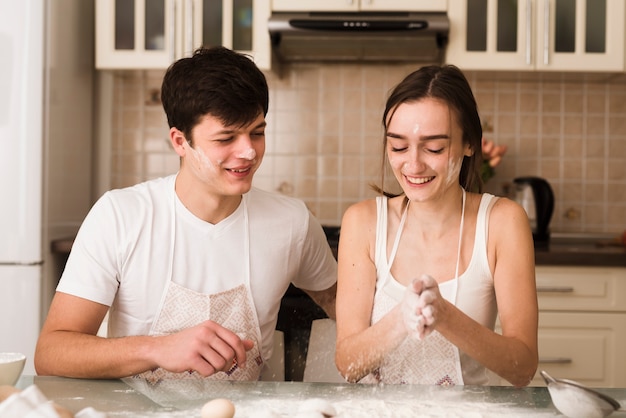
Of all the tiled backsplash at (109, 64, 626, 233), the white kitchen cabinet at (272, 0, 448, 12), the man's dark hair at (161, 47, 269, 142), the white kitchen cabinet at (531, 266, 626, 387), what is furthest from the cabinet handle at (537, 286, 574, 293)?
the man's dark hair at (161, 47, 269, 142)

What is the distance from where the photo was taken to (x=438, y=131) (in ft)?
4.87

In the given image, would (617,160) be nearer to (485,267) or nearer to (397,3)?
(397,3)

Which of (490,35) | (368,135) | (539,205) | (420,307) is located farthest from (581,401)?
(368,135)

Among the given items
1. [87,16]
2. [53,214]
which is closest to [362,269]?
[53,214]

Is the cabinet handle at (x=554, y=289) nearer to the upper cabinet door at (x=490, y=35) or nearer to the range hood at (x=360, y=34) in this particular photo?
the upper cabinet door at (x=490, y=35)

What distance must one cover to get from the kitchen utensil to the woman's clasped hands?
212 mm

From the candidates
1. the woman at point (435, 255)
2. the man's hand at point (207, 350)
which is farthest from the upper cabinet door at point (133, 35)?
the man's hand at point (207, 350)

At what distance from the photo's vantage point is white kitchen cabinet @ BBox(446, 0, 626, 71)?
9.02 ft

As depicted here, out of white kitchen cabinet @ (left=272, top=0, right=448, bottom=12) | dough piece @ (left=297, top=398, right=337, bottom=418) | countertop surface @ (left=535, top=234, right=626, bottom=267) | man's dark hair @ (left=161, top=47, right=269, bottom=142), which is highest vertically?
white kitchen cabinet @ (left=272, top=0, right=448, bottom=12)

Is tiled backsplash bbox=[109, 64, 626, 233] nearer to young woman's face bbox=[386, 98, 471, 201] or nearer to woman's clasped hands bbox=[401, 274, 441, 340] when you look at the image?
young woman's face bbox=[386, 98, 471, 201]

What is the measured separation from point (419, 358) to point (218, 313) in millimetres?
420

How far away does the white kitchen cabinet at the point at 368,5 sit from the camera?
2.73 metres

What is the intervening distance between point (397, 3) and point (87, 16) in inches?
47.0

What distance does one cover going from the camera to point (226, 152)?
150cm
